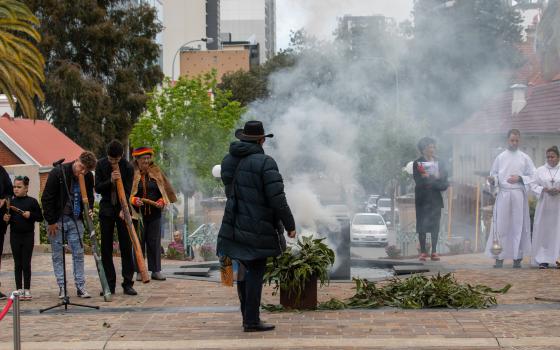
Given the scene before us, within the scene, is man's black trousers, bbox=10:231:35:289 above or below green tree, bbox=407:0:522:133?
below

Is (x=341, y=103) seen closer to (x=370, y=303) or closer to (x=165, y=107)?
(x=370, y=303)

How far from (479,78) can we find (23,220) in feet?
92.9

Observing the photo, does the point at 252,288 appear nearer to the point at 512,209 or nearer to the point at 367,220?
the point at 512,209

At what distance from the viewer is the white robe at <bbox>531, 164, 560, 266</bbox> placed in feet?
42.5

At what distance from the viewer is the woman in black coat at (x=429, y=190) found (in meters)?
14.2

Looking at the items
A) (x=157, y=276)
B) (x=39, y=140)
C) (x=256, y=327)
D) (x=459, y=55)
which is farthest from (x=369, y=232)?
(x=256, y=327)

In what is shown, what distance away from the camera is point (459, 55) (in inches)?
1314

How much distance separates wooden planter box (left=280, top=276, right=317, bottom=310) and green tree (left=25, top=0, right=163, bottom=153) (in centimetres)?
3579

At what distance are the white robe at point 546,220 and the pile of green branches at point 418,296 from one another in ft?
9.98

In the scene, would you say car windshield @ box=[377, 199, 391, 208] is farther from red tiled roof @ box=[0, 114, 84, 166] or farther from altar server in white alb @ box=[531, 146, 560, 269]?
altar server in white alb @ box=[531, 146, 560, 269]

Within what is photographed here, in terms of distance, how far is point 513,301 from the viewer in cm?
1003

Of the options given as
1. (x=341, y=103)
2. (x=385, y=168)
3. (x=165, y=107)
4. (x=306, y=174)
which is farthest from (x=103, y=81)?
(x=306, y=174)

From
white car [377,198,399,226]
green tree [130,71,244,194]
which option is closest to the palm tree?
green tree [130,71,244,194]

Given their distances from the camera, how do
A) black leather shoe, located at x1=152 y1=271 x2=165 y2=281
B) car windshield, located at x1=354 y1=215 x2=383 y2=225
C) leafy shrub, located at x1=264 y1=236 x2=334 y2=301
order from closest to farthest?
leafy shrub, located at x1=264 y1=236 x2=334 y2=301 < black leather shoe, located at x1=152 y1=271 x2=165 y2=281 < car windshield, located at x1=354 y1=215 x2=383 y2=225
